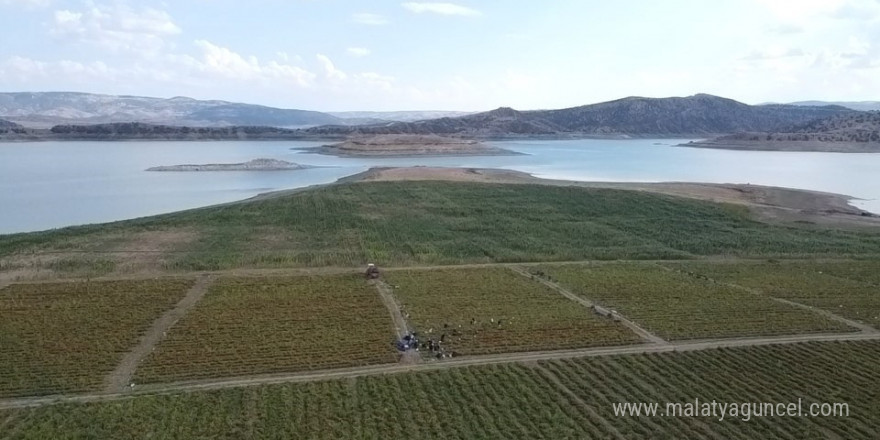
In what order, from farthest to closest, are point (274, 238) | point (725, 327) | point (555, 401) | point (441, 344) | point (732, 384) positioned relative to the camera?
point (274, 238)
point (725, 327)
point (441, 344)
point (732, 384)
point (555, 401)

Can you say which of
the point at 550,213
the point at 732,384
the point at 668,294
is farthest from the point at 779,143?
the point at 732,384

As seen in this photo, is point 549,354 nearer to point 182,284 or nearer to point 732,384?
point 732,384

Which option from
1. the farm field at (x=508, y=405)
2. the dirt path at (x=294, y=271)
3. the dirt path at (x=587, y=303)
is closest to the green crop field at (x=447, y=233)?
the dirt path at (x=294, y=271)

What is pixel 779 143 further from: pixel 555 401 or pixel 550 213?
pixel 555 401

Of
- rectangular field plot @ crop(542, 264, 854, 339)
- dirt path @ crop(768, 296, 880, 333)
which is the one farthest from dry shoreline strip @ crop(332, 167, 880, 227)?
dirt path @ crop(768, 296, 880, 333)

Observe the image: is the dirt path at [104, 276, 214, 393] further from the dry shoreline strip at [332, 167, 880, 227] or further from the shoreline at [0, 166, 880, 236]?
the dry shoreline strip at [332, 167, 880, 227]

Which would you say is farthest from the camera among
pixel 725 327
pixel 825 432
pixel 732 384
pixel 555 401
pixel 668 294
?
pixel 668 294

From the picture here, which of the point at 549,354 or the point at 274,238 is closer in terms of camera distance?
the point at 549,354
